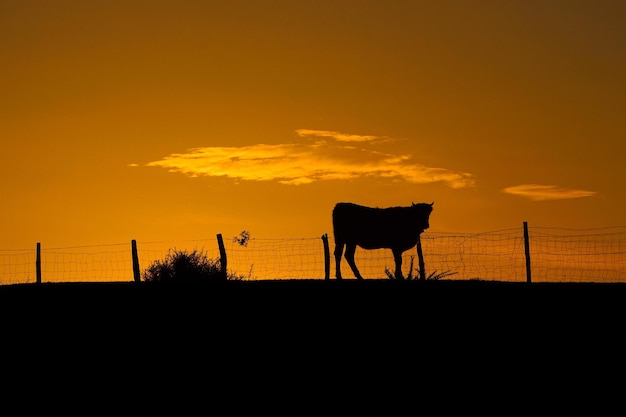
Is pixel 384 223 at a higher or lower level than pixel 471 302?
higher

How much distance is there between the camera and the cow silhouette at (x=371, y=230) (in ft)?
89.5

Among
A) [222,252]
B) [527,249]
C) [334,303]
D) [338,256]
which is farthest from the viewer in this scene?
[222,252]

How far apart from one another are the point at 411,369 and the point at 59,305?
801cm

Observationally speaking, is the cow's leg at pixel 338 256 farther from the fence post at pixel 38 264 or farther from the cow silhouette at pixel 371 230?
the fence post at pixel 38 264

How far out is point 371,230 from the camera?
27500 mm

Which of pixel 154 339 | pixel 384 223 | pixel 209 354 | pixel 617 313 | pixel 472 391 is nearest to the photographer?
pixel 472 391

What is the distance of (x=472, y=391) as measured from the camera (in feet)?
37.1

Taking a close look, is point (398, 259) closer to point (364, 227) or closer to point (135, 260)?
point (364, 227)

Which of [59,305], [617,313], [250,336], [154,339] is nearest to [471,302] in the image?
[617,313]

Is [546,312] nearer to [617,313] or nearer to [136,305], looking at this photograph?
[617,313]

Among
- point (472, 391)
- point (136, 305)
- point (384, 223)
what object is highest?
point (384, 223)

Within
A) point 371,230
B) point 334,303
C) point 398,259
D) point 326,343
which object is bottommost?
point 326,343

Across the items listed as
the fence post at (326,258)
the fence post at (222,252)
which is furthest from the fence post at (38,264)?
the fence post at (326,258)

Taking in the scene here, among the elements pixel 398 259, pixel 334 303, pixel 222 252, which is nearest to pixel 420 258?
pixel 398 259
